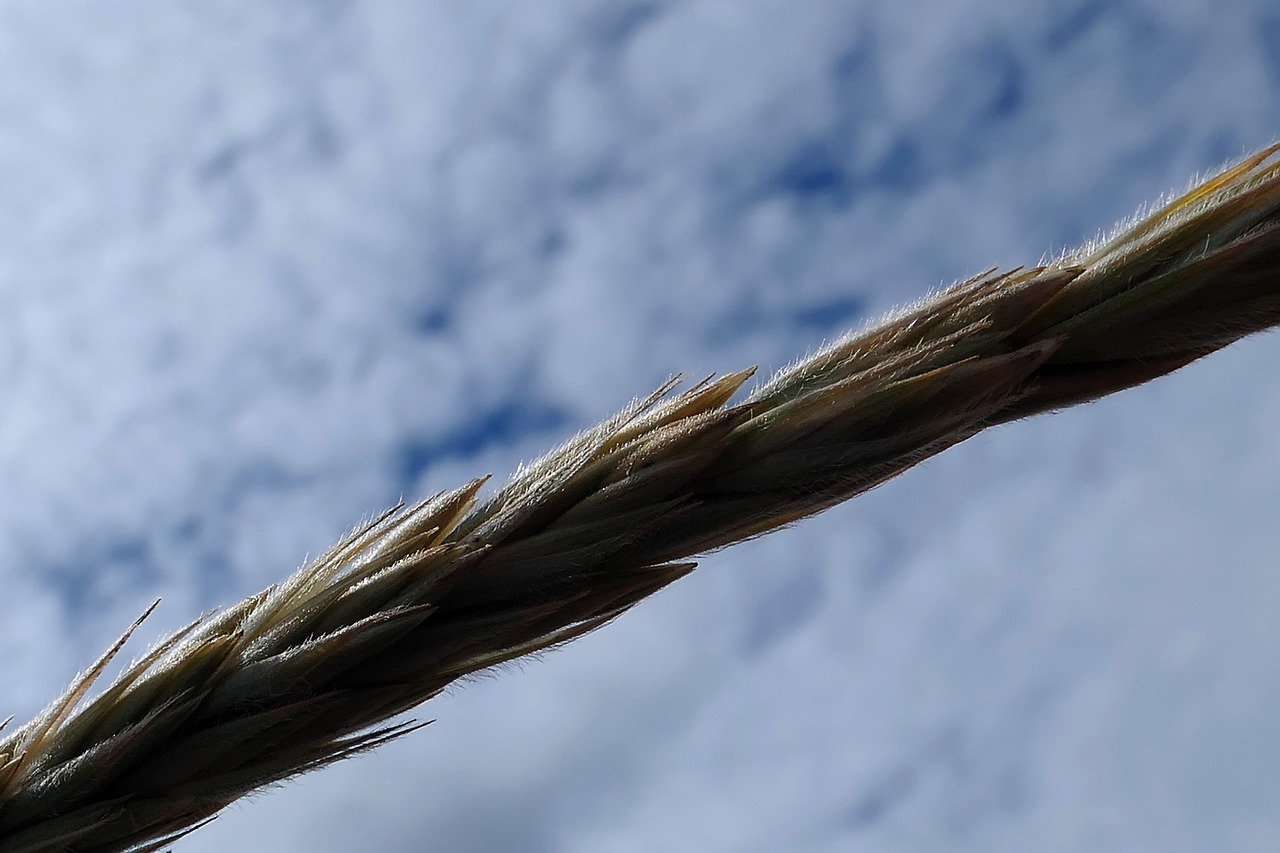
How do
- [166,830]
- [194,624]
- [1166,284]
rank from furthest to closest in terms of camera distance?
[194,624] → [166,830] → [1166,284]

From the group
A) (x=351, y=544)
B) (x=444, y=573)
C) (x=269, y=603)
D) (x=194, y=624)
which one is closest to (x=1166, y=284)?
(x=444, y=573)

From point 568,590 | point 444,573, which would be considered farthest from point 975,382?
point 444,573

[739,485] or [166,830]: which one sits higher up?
[739,485]

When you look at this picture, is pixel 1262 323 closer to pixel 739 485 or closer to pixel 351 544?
pixel 739 485

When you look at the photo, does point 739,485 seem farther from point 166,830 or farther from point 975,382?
point 166,830

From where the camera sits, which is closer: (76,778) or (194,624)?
(76,778)

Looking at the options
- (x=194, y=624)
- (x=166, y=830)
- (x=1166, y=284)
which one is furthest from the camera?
(x=194, y=624)

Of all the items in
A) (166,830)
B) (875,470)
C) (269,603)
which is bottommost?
(166,830)
